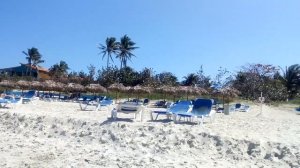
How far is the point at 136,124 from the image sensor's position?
9.66 meters

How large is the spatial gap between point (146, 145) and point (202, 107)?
11.2ft

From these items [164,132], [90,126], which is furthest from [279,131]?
[90,126]

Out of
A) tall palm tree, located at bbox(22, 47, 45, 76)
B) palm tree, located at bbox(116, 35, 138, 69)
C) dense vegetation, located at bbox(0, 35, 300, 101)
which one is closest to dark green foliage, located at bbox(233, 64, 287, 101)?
dense vegetation, located at bbox(0, 35, 300, 101)

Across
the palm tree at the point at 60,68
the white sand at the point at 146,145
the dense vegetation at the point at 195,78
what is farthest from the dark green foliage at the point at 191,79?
the white sand at the point at 146,145

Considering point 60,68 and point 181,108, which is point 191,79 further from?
point 181,108

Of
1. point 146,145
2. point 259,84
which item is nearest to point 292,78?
point 259,84

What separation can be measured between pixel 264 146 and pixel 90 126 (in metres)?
4.61

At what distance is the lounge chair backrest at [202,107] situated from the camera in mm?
10641

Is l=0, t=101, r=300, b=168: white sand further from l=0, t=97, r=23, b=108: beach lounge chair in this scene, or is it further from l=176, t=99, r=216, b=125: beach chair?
l=0, t=97, r=23, b=108: beach lounge chair

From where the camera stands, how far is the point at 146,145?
7.97 meters

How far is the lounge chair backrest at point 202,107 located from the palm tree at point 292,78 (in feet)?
107

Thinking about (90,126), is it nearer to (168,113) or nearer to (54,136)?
(54,136)

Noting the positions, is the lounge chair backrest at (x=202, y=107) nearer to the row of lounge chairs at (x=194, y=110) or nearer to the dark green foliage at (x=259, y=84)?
the row of lounge chairs at (x=194, y=110)

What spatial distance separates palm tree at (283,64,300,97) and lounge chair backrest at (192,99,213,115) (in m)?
32.7
